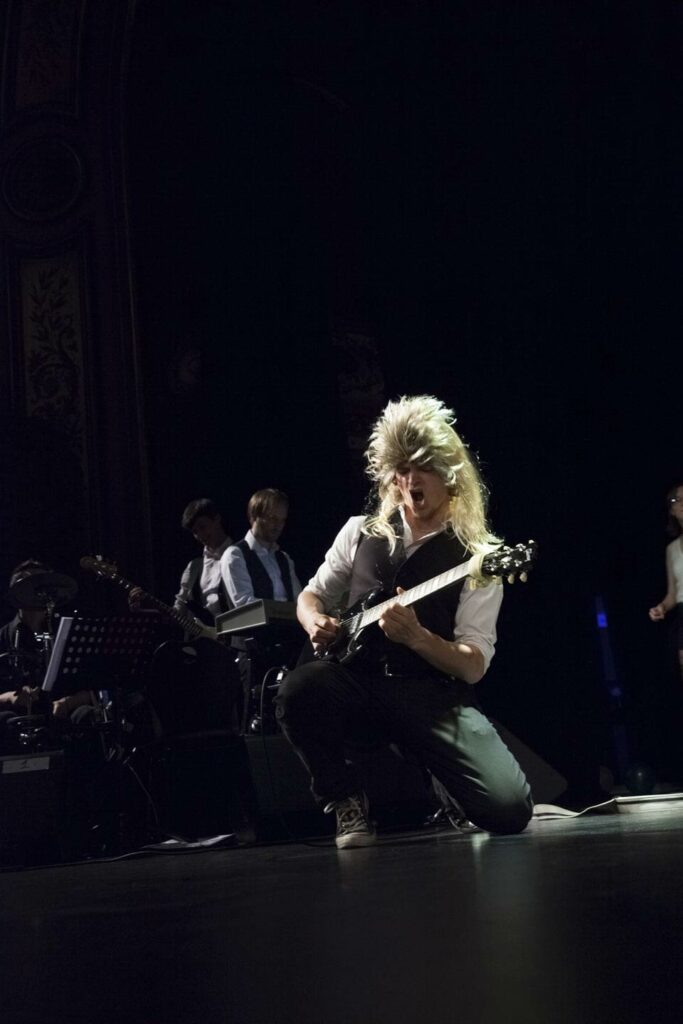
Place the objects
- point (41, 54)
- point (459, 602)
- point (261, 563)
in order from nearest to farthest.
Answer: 1. point (459, 602)
2. point (261, 563)
3. point (41, 54)

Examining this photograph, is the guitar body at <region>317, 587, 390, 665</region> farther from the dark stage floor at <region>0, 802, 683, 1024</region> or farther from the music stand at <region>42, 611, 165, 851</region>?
the music stand at <region>42, 611, 165, 851</region>

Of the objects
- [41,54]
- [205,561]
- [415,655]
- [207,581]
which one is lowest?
[415,655]

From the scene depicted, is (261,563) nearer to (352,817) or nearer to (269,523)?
(269,523)

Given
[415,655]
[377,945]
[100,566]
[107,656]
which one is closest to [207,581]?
[100,566]

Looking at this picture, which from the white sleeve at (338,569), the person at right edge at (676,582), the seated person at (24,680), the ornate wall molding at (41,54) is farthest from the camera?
the ornate wall molding at (41,54)

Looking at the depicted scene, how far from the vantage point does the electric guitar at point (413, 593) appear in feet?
9.59

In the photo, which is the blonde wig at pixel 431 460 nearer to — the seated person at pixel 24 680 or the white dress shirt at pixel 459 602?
the white dress shirt at pixel 459 602

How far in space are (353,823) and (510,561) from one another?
31.5 inches

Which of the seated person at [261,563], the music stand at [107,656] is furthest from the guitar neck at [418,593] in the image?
the seated person at [261,563]

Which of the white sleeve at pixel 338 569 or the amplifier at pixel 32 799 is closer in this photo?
the white sleeve at pixel 338 569

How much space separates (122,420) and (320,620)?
3.81 meters

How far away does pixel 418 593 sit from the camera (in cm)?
311

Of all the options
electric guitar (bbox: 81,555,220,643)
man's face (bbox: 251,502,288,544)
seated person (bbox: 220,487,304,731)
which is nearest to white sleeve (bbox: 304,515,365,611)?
seated person (bbox: 220,487,304,731)

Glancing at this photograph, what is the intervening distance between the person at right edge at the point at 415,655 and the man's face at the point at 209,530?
271 cm
